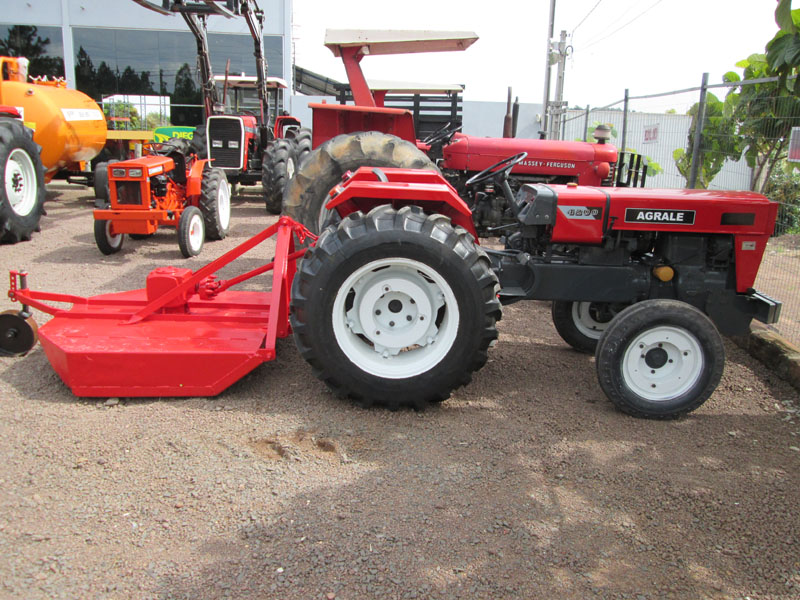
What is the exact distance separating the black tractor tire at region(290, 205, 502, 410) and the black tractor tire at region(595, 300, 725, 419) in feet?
2.16

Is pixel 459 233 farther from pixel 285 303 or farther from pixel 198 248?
pixel 198 248

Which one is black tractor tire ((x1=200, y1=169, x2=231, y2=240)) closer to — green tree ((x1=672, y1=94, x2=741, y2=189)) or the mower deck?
the mower deck

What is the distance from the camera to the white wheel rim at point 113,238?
7.07m

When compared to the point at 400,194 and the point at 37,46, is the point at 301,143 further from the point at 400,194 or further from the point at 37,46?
the point at 37,46

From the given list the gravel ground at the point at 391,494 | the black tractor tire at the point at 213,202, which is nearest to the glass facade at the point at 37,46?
the black tractor tire at the point at 213,202

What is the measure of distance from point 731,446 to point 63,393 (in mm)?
3507

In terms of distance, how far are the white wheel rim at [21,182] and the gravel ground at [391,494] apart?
502cm

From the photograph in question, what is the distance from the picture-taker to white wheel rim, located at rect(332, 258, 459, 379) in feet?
10.9

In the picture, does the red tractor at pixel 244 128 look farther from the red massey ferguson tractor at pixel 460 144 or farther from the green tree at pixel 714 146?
the green tree at pixel 714 146

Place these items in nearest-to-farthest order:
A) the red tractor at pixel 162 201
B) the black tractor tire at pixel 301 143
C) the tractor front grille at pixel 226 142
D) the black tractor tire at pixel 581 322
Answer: the black tractor tire at pixel 581 322, the red tractor at pixel 162 201, the black tractor tire at pixel 301 143, the tractor front grille at pixel 226 142

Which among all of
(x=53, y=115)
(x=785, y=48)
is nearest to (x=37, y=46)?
(x=53, y=115)

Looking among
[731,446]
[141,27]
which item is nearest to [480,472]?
[731,446]

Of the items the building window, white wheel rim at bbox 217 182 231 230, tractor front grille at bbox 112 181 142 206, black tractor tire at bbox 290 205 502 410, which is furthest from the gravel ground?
the building window

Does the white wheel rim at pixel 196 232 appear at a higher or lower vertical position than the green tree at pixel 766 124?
lower
